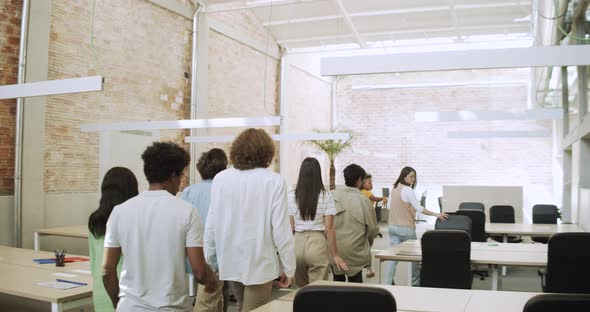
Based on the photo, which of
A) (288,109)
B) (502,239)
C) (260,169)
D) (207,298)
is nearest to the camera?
(260,169)

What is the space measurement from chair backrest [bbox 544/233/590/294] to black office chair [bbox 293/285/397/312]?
94.0 inches

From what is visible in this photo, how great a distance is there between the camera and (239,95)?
12.3 m

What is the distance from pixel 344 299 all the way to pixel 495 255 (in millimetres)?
3455

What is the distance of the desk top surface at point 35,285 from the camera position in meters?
3.10

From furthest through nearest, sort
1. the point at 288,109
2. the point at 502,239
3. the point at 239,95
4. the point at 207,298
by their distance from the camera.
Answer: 1. the point at 288,109
2. the point at 239,95
3. the point at 502,239
4. the point at 207,298

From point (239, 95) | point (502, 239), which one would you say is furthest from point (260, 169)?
point (239, 95)

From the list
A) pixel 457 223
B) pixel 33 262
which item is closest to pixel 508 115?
pixel 457 223

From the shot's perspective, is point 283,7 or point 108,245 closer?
point 108,245

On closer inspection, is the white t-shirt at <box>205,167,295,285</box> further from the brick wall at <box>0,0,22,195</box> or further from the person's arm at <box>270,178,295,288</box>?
the brick wall at <box>0,0,22,195</box>

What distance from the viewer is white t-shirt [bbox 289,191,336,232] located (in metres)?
3.86

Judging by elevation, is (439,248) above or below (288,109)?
below

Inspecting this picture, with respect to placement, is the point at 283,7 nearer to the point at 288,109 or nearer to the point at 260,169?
the point at 288,109

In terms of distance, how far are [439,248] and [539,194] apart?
11554 millimetres

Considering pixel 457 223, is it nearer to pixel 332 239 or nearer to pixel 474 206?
pixel 332 239
